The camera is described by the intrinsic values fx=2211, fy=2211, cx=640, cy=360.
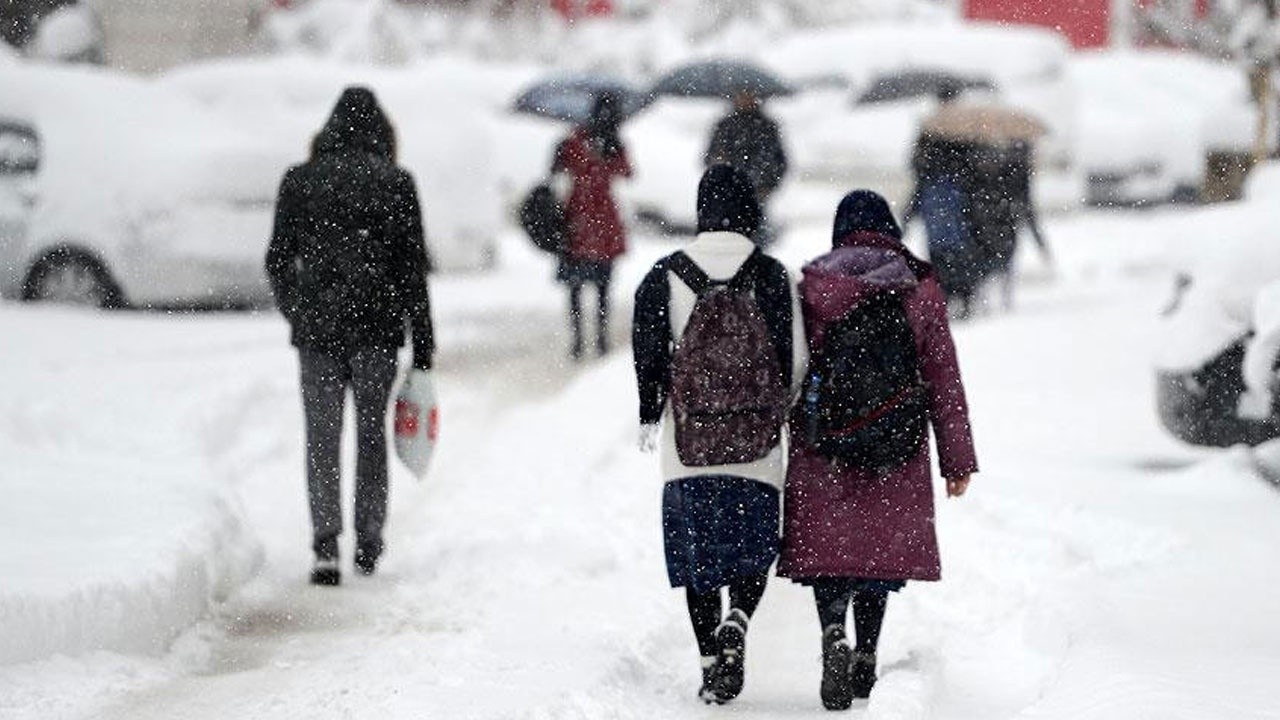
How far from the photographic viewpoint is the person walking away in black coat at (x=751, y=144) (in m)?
14.3

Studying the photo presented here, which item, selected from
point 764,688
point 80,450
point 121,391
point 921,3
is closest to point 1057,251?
point 121,391

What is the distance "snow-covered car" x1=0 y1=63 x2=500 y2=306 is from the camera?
14906mm

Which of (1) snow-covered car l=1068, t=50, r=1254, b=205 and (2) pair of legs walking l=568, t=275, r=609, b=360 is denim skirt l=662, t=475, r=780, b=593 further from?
(1) snow-covered car l=1068, t=50, r=1254, b=205

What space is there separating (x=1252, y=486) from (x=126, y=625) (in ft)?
16.0

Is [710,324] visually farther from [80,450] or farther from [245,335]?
[245,335]

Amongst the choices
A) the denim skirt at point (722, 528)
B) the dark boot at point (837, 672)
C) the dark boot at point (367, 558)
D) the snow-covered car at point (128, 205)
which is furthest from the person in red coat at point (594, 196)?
the dark boot at point (837, 672)

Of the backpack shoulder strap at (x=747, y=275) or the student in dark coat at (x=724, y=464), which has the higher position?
the backpack shoulder strap at (x=747, y=275)

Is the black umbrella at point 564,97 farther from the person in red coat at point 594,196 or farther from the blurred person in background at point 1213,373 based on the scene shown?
the blurred person in background at point 1213,373

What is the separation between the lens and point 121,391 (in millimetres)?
12031

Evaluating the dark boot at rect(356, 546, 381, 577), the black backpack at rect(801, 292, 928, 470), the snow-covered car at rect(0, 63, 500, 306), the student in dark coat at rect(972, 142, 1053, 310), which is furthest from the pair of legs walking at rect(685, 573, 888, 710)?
the student in dark coat at rect(972, 142, 1053, 310)

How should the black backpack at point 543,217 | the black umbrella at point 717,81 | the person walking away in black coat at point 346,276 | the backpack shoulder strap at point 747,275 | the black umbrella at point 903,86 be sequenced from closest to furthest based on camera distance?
the backpack shoulder strap at point 747,275, the person walking away in black coat at point 346,276, the black backpack at point 543,217, the black umbrella at point 717,81, the black umbrella at point 903,86

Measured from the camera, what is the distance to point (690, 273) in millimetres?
6211

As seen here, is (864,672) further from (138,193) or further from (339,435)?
(138,193)

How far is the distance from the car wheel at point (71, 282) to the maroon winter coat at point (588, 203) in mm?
3402
